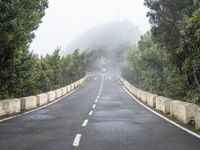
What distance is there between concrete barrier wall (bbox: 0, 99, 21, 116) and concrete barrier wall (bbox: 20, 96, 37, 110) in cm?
94

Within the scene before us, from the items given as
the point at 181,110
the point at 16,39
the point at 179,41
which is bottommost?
the point at 181,110

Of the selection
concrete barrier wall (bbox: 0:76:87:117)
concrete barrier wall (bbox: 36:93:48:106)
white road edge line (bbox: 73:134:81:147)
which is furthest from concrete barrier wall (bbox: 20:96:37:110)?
white road edge line (bbox: 73:134:81:147)

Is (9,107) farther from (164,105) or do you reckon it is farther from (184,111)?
(184,111)

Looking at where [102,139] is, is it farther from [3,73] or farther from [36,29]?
[36,29]

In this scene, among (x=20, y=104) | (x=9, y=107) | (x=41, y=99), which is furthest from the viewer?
(x=41, y=99)

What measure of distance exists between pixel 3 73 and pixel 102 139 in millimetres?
13634

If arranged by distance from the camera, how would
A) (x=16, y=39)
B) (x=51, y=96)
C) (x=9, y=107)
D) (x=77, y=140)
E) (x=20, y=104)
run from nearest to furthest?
(x=77, y=140) → (x=9, y=107) → (x=16, y=39) → (x=20, y=104) → (x=51, y=96)

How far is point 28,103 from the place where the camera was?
79.8 ft

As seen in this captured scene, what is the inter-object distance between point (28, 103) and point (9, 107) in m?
4.24

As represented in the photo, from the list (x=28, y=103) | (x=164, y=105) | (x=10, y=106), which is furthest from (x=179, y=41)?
(x=10, y=106)

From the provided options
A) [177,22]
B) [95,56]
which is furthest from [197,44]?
[95,56]

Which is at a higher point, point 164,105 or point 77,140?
point 164,105

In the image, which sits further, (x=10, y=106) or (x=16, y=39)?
(x=16, y=39)

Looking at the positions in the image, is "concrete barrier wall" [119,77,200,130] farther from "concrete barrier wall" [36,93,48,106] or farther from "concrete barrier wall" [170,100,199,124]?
"concrete barrier wall" [36,93,48,106]
